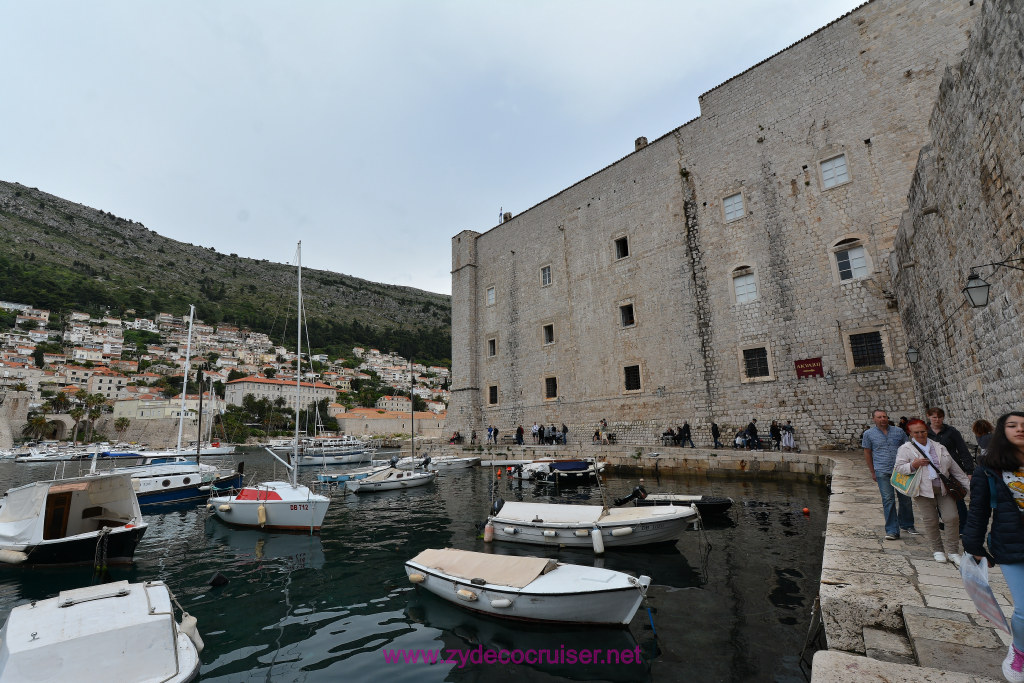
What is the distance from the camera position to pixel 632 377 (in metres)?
20.7

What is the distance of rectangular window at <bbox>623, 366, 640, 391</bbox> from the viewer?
2044cm

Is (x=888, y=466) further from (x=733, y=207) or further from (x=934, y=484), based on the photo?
(x=733, y=207)

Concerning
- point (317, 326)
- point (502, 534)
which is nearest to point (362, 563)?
point (502, 534)

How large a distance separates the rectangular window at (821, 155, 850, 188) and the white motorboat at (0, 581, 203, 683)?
19333 mm

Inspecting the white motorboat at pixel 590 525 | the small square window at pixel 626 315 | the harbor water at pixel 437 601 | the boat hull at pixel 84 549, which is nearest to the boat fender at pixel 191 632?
the harbor water at pixel 437 601

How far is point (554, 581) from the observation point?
5152mm

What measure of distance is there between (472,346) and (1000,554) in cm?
2679

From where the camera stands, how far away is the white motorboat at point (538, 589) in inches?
191

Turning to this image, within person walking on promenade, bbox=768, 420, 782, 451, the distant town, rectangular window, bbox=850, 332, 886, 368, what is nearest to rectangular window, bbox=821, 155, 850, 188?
rectangular window, bbox=850, 332, 886, 368

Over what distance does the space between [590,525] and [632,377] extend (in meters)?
13.5

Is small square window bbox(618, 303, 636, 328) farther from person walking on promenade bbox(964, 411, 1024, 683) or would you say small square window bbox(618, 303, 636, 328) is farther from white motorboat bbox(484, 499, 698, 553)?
person walking on promenade bbox(964, 411, 1024, 683)

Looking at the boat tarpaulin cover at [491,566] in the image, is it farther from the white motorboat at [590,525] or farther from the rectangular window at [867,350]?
the rectangular window at [867,350]

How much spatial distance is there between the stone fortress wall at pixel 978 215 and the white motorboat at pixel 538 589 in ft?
17.6

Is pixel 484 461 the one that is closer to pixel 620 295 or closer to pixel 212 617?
pixel 620 295
